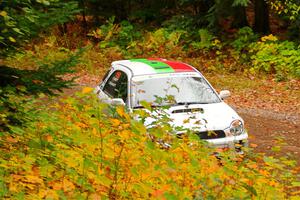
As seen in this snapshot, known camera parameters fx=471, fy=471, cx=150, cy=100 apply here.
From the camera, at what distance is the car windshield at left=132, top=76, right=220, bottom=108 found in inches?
343

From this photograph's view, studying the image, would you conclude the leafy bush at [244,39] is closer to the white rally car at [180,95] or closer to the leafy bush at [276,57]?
the leafy bush at [276,57]

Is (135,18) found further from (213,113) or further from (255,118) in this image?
(213,113)

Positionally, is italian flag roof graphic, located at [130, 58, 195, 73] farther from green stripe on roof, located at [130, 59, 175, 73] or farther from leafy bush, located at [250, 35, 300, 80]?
leafy bush, located at [250, 35, 300, 80]

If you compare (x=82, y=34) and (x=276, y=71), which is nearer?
(x=276, y=71)

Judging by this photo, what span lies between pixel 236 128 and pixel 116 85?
2.94 metres

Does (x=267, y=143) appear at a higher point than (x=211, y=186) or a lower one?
lower

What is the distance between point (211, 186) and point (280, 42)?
15.4m

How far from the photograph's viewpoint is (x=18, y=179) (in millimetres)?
4359

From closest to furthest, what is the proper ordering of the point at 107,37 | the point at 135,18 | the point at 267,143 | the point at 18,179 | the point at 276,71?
the point at 18,179
the point at 267,143
the point at 276,71
the point at 107,37
the point at 135,18

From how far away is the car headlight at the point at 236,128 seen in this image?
8.03 meters

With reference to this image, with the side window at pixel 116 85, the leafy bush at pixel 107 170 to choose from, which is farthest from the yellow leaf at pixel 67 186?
the side window at pixel 116 85

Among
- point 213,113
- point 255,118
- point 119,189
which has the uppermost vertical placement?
point 119,189

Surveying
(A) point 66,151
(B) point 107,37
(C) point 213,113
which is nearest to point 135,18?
(B) point 107,37

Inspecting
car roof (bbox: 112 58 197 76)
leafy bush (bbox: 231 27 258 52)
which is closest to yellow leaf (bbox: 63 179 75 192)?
car roof (bbox: 112 58 197 76)
